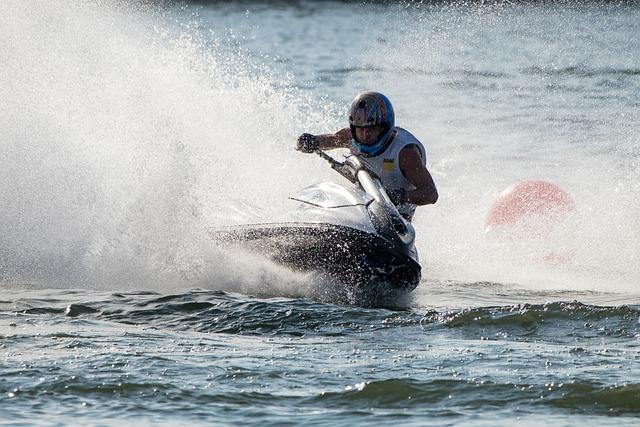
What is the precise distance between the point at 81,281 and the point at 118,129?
3.00 m

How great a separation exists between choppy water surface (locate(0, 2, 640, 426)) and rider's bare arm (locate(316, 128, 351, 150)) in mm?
803

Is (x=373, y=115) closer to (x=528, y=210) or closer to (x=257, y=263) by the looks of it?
(x=257, y=263)

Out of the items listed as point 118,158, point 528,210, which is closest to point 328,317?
point 118,158

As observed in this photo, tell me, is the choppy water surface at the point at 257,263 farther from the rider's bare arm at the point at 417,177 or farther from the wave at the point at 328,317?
the rider's bare arm at the point at 417,177

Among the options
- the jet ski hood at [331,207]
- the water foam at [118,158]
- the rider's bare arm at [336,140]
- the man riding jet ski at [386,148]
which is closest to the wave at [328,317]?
the jet ski hood at [331,207]

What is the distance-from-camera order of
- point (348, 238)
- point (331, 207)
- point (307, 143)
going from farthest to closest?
point (307, 143) < point (331, 207) < point (348, 238)

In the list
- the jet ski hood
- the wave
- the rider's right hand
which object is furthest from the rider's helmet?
A: the wave

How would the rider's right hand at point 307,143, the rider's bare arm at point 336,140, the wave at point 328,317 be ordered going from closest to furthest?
the wave at point 328,317, the rider's right hand at point 307,143, the rider's bare arm at point 336,140

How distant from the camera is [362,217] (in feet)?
29.4

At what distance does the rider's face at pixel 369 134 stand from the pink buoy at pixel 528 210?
2409mm

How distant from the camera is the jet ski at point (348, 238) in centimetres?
885

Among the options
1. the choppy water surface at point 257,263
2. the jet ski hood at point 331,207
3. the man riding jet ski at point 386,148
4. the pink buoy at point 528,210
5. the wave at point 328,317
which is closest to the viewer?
the choppy water surface at point 257,263

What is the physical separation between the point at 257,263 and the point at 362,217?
3.42 feet

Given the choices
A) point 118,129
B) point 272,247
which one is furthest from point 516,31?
point 272,247
